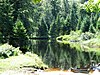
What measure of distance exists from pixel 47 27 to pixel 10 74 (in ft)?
237

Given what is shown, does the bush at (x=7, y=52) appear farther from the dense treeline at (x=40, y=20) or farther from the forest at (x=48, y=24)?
the dense treeline at (x=40, y=20)

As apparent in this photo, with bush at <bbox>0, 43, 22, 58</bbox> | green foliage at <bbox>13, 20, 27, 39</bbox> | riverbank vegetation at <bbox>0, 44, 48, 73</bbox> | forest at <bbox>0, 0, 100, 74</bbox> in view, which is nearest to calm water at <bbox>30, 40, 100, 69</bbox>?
forest at <bbox>0, 0, 100, 74</bbox>

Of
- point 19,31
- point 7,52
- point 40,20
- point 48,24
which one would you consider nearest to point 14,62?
point 7,52

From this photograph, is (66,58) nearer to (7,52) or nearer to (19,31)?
(19,31)

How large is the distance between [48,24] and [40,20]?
552cm

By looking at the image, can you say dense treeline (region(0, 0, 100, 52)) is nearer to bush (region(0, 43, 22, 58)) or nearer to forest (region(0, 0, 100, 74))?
forest (region(0, 0, 100, 74))

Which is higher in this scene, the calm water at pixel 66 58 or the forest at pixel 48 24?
the forest at pixel 48 24

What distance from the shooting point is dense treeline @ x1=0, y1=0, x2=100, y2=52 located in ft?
137

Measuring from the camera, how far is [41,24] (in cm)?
8806

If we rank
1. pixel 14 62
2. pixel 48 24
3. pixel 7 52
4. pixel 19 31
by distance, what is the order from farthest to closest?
pixel 48 24, pixel 19 31, pixel 7 52, pixel 14 62

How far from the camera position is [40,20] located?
290 feet

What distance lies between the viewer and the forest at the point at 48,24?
133 feet

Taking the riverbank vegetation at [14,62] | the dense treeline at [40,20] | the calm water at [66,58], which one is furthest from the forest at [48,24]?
the calm water at [66,58]

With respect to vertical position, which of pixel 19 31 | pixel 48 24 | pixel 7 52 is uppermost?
pixel 19 31
